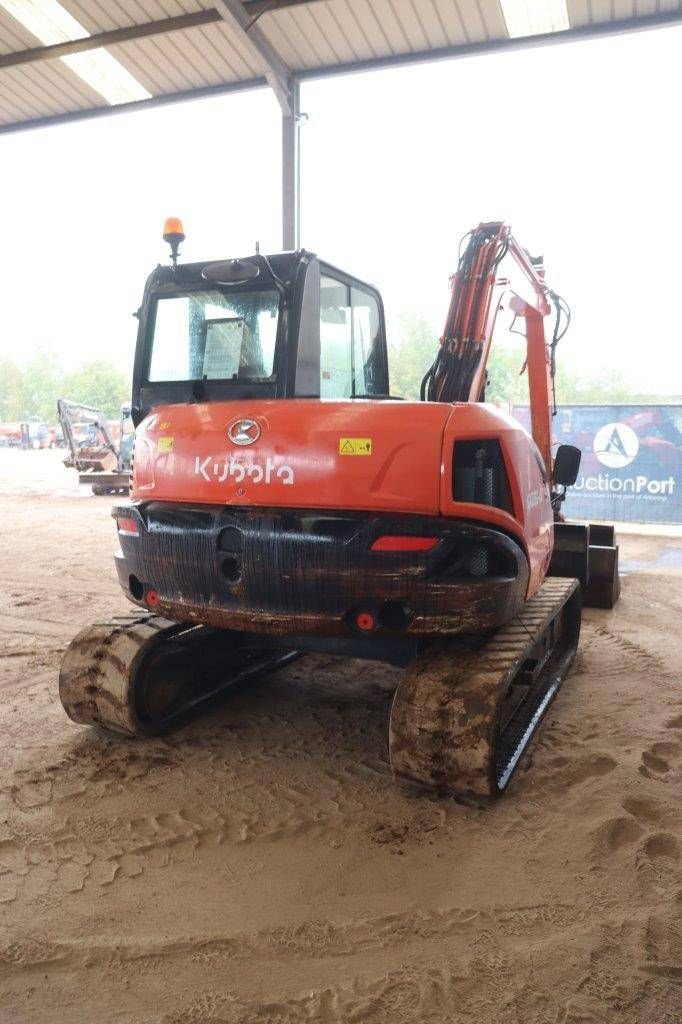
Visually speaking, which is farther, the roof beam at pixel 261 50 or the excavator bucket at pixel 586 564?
the roof beam at pixel 261 50

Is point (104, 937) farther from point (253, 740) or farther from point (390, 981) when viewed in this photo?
point (253, 740)

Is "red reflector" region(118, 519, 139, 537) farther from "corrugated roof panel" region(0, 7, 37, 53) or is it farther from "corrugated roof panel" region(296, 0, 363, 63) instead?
"corrugated roof panel" region(0, 7, 37, 53)

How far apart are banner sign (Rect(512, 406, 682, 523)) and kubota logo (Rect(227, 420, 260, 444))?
29.5 ft

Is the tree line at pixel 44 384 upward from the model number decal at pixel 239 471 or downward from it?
upward

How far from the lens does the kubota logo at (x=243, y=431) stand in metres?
3.34

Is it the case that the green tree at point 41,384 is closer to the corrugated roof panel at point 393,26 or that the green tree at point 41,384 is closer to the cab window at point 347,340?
the corrugated roof panel at point 393,26

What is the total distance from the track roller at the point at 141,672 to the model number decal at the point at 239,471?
1.05 meters

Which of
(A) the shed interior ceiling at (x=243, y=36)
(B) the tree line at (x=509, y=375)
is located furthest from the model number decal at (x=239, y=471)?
(B) the tree line at (x=509, y=375)

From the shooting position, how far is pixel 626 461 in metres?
11.6

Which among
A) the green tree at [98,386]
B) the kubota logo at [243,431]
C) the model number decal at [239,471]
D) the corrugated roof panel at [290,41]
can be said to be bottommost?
the model number decal at [239,471]

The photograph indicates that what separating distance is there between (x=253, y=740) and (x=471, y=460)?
1844 mm

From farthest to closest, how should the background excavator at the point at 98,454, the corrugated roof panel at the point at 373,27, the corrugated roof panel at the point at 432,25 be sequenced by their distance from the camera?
the background excavator at the point at 98,454 → the corrugated roof panel at the point at 373,27 → the corrugated roof panel at the point at 432,25

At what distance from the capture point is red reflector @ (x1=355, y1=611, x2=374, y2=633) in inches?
129

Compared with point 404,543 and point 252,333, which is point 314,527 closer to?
point 404,543
